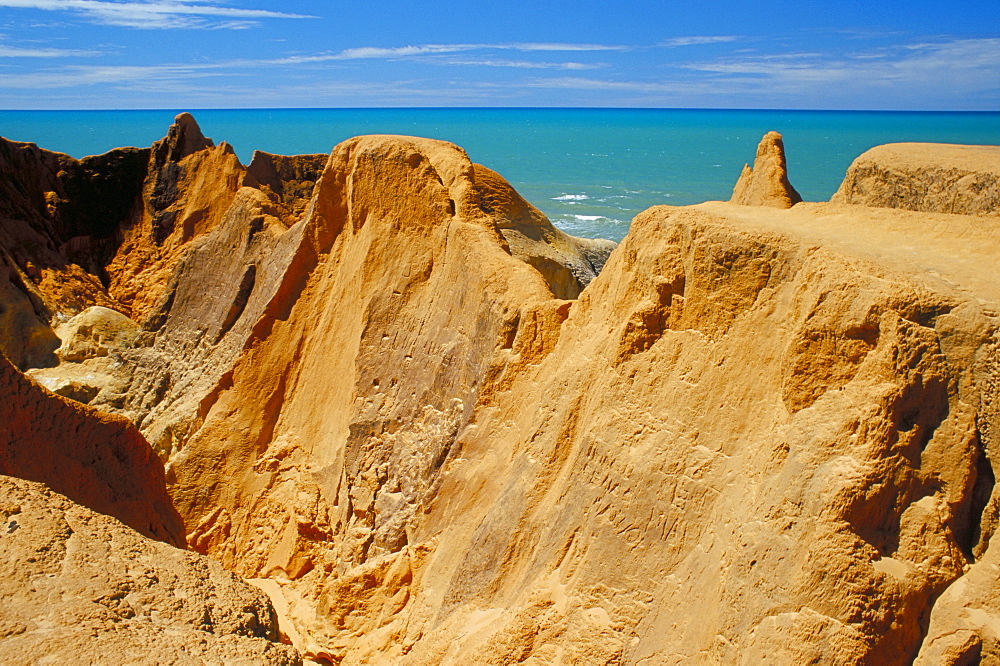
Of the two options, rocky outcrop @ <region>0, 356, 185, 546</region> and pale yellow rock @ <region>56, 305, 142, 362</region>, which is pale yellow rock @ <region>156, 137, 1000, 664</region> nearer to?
rocky outcrop @ <region>0, 356, 185, 546</region>

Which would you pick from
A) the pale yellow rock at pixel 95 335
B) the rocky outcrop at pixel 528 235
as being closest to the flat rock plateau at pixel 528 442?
the pale yellow rock at pixel 95 335

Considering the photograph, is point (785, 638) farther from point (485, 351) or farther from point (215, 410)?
point (215, 410)

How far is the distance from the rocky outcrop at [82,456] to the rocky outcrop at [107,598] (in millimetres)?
1570

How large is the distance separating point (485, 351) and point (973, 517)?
5.41 meters

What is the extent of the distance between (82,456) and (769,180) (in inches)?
381

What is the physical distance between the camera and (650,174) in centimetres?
7331

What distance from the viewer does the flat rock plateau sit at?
531 cm

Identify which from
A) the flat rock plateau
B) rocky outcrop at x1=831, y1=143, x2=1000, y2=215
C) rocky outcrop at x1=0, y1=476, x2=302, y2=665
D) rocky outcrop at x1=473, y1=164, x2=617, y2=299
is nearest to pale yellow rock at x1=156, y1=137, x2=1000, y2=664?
the flat rock plateau

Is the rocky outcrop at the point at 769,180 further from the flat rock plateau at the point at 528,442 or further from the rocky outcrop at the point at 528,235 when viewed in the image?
the rocky outcrop at the point at 528,235

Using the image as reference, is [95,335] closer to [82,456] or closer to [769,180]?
[82,456]

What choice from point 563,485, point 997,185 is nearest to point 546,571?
point 563,485

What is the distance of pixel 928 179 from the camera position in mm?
8578

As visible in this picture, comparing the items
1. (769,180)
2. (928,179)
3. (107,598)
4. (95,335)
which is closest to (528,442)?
(107,598)

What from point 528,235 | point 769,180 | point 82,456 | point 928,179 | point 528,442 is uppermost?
point 769,180
